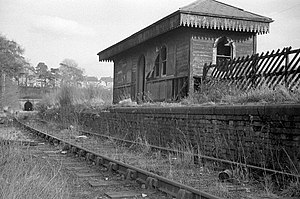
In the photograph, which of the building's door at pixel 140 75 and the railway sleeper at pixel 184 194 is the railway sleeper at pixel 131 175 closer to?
the railway sleeper at pixel 184 194

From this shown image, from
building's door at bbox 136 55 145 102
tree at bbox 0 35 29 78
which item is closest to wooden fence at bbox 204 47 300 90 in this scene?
building's door at bbox 136 55 145 102

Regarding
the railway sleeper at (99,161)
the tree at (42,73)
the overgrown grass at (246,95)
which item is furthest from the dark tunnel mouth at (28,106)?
the railway sleeper at (99,161)

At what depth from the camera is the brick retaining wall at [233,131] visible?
6090mm

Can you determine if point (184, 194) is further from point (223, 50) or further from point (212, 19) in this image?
point (223, 50)

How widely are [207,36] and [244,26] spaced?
5.30 feet

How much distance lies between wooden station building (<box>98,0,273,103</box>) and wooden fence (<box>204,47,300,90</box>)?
2.61 meters

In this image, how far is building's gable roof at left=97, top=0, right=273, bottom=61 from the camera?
594 inches

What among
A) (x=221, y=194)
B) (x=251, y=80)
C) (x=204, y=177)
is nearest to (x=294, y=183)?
(x=221, y=194)

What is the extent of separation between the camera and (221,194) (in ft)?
17.5

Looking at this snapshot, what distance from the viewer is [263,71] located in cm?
1109

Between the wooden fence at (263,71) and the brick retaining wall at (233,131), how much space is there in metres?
2.40

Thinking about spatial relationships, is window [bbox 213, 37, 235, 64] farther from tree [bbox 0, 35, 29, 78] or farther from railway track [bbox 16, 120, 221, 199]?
tree [bbox 0, 35, 29, 78]

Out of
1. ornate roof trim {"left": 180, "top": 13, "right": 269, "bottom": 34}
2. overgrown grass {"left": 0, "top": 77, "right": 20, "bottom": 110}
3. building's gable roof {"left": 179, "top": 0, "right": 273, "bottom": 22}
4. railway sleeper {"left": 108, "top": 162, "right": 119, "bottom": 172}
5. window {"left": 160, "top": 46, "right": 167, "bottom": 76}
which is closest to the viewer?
railway sleeper {"left": 108, "top": 162, "right": 119, "bottom": 172}

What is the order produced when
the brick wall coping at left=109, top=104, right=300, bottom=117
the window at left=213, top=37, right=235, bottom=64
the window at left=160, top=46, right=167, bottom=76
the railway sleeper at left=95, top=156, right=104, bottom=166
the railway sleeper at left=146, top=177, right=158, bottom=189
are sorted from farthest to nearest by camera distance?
the window at left=160, top=46, right=167, bottom=76 → the window at left=213, top=37, right=235, bottom=64 → the railway sleeper at left=95, top=156, right=104, bottom=166 → the brick wall coping at left=109, top=104, right=300, bottom=117 → the railway sleeper at left=146, top=177, right=158, bottom=189
